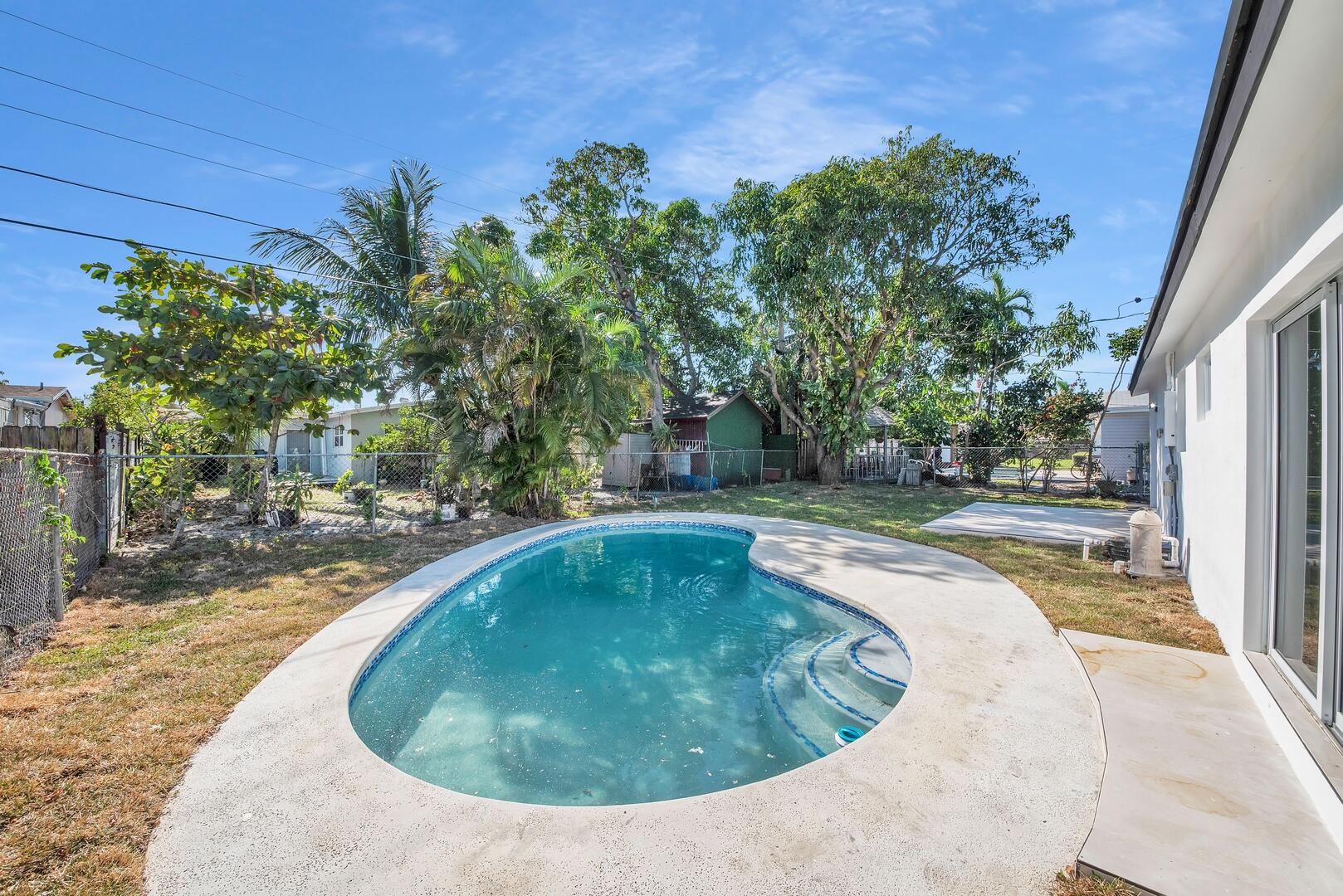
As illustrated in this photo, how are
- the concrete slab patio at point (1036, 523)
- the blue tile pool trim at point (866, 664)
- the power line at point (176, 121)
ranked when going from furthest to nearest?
the concrete slab patio at point (1036, 523)
the power line at point (176, 121)
the blue tile pool trim at point (866, 664)

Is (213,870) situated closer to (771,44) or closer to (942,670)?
(942,670)

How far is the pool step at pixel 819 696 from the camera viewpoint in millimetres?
3930

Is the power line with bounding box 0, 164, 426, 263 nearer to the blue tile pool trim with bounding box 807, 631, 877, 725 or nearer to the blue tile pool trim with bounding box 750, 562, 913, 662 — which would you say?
the blue tile pool trim with bounding box 750, 562, 913, 662

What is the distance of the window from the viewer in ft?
17.2

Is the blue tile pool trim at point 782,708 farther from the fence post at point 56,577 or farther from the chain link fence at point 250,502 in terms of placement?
the fence post at point 56,577

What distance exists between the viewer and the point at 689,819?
243cm

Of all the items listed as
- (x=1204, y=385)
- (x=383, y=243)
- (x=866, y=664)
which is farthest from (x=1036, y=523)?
(x=383, y=243)

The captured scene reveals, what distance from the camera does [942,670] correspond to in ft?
12.7

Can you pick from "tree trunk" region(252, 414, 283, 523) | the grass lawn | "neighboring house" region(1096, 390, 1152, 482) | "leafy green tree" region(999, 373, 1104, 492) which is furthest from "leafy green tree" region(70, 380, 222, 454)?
"neighboring house" region(1096, 390, 1152, 482)

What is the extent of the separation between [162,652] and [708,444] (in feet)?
51.5

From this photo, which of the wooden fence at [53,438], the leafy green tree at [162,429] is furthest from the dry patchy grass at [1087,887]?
the leafy green tree at [162,429]

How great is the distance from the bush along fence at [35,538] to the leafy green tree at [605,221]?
14119 mm

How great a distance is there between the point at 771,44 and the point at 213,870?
11.7 meters

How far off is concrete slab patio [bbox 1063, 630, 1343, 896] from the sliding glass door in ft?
1.28
